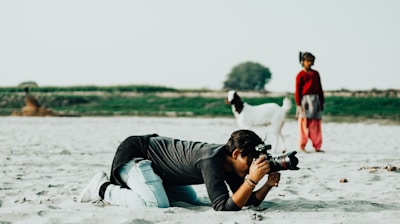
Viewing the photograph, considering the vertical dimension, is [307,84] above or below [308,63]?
below

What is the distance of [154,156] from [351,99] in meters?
29.2

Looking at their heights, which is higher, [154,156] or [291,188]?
[154,156]

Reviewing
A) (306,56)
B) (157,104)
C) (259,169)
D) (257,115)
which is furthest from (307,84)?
(157,104)

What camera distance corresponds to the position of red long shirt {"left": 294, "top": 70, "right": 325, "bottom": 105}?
9461 millimetres

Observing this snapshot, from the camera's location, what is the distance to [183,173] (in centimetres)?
424

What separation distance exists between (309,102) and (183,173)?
575 cm

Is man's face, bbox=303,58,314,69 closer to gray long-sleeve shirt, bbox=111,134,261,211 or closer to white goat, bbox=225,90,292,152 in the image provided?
white goat, bbox=225,90,292,152

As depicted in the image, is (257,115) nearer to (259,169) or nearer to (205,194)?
(205,194)

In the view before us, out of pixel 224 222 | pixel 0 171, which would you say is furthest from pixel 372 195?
pixel 0 171

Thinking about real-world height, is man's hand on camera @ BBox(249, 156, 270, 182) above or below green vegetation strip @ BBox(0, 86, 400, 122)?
above

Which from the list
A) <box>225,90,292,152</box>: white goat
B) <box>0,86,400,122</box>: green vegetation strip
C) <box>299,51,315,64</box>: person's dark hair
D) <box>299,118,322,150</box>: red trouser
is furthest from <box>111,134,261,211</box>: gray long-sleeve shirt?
<box>0,86,400,122</box>: green vegetation strip

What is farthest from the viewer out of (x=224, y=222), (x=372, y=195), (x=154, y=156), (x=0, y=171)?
(x=0, y=171)

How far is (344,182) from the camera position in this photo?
5.78 metres

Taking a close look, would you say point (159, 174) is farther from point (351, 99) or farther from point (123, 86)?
point (123, 86)
